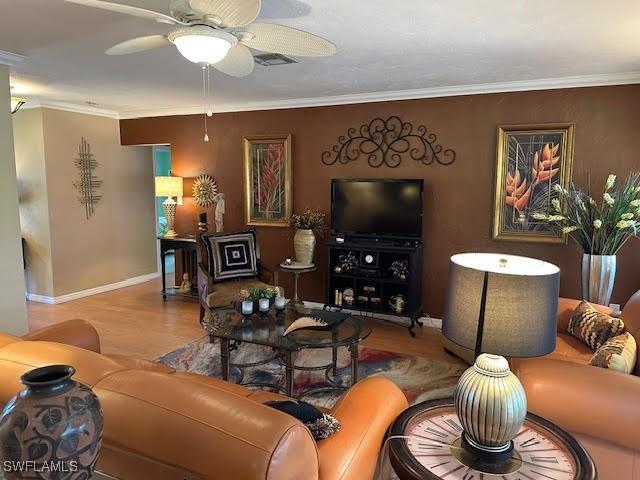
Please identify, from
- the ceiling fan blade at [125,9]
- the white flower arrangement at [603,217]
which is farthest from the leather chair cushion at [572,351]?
the ceiling fan blade at [125,9]

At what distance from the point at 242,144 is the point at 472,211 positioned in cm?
284

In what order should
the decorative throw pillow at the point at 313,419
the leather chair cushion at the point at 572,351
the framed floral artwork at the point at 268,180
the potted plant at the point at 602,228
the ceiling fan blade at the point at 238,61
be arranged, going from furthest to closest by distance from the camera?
the framed floral artwork at the point at 268,180 < the potted plant at the point at 602,228 < the leather chair cushion at the point at 572,351 < the ceiling fan blade at the point at 238,61 < the decorative throw pillow at the point at 313,419

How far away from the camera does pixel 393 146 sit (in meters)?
4.81

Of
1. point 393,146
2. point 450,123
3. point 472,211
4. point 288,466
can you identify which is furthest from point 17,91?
point 288,466

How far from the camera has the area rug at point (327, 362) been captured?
3291 mm

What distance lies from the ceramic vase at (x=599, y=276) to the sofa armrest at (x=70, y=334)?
12.0 feet

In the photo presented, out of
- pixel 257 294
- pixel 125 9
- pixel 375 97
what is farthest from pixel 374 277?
pixel 125 9

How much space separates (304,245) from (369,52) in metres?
2.30

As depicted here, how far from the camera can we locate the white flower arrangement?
353cm

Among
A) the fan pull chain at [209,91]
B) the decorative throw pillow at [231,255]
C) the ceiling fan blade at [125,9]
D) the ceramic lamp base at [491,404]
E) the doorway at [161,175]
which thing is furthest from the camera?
the doorway at [161,175]

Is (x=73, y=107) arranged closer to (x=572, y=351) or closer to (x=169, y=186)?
(x=169, y=186)

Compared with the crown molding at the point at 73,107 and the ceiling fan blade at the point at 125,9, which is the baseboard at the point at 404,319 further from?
the crown molding at the point at 73,107

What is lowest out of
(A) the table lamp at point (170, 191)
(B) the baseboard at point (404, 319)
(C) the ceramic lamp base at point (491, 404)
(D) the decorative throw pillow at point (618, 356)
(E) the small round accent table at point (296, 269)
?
(B) the baseboard at point (404, 319)

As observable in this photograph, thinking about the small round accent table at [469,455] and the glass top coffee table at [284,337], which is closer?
the small round accent table at [469,455]
